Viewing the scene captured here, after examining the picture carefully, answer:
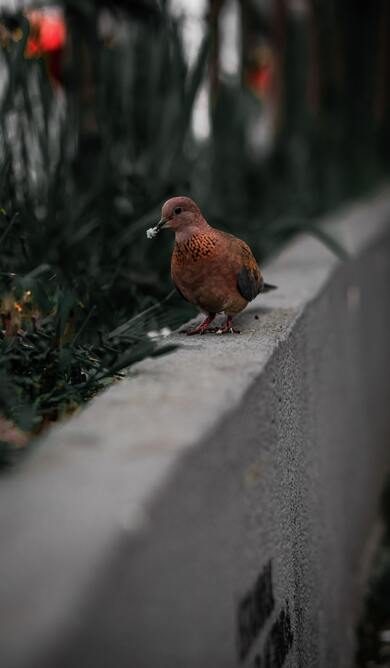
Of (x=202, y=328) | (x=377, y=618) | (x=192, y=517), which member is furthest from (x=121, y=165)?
(x=192, y=517)

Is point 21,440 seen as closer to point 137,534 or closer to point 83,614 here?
point 137,534

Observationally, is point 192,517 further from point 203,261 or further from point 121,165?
point 121,165

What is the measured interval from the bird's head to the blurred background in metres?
0.22

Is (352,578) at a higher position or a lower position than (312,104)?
lower

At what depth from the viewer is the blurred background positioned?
2109mm

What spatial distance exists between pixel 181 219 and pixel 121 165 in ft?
5.02

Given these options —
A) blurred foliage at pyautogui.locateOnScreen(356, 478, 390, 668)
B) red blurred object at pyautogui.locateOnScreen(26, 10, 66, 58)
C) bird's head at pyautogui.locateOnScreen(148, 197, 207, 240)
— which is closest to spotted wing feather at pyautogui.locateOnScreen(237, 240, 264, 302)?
bird's head at pyautogui.locateOnScreen(148, 197, 207, 240)

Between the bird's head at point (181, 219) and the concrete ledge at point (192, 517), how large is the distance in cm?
23

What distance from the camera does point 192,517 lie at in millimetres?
1351

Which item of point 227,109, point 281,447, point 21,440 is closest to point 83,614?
point 21,440

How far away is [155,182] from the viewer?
3457 millimetres

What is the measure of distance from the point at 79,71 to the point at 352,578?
6.39 feet

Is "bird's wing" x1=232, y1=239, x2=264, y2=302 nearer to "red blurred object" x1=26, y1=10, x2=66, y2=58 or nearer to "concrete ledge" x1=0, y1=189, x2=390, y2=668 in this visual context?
"concrete ledge" x1=0, y1=189, x2=390, y2=668

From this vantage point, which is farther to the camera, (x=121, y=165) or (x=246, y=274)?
(x=121, y=165)
